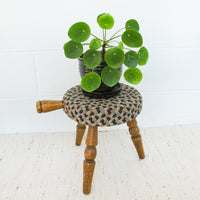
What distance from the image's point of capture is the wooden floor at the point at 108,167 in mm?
875

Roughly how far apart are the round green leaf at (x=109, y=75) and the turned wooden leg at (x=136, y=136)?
0.75 ft

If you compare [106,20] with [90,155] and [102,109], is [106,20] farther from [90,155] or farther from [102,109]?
[90,155]

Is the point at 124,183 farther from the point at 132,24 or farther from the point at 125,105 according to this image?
the point at 132,24

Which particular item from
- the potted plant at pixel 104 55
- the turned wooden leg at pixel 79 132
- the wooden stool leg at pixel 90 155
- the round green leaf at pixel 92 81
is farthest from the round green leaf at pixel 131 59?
the turned wooden leg at pixel 79 132

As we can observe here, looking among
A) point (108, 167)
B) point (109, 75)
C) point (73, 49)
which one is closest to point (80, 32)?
point (73, 49)

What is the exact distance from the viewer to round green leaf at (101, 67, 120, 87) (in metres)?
0.79

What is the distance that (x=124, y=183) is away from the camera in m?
0.91

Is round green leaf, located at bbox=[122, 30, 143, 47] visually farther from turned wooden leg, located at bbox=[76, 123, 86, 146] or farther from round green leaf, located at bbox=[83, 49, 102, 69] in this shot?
turned wooden leg, located at bbox=[76, 123, 86, 146]

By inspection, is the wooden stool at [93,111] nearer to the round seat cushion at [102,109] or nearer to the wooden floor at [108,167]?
the round seat cushion at [102,109]

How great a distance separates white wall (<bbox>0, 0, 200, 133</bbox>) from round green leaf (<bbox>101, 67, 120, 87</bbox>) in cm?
35

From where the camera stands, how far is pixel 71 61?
1139mm

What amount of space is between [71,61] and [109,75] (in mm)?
391

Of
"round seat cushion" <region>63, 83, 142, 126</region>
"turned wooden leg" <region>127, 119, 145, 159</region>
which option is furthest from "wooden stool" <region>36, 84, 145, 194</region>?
"turned wooden leg" <region>127, 119, 145, 159</region>

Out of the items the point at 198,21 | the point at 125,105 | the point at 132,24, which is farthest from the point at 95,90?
the point at 198,21
